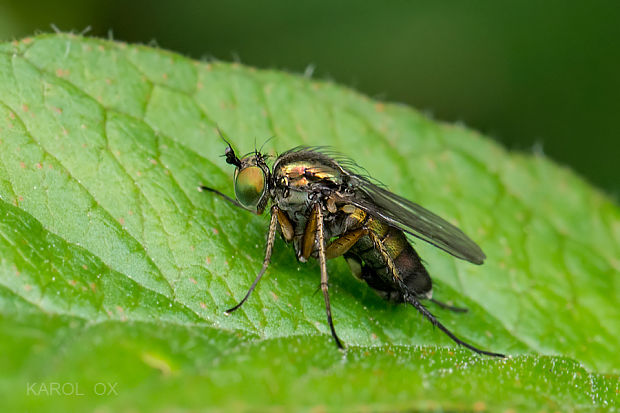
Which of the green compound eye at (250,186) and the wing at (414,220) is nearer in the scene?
the wing at (414,220)

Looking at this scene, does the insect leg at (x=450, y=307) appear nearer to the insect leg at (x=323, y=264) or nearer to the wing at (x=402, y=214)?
the wing at (x=402, y=214)

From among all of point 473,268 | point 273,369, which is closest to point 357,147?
point 473,268

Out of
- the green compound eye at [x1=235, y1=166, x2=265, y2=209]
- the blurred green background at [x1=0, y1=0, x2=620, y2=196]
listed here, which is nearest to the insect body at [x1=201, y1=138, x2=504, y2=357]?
the green compound eye at [x1=235, y1=166, x2=265, y2=209]

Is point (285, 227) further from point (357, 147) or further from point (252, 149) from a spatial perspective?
point (357, 147)

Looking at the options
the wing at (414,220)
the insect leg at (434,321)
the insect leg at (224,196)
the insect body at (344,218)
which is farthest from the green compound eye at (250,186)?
the insect leg at (434,321)

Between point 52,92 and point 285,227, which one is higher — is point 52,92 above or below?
above

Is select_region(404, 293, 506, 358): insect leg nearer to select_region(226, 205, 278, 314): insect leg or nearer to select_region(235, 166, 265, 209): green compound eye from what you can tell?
select_region(226, 205, 278, 314): insect leg
